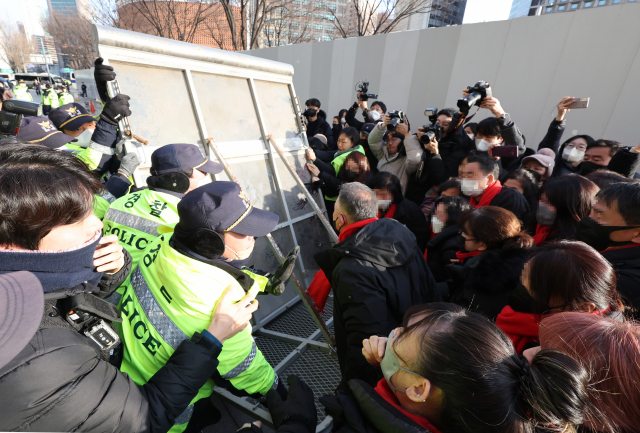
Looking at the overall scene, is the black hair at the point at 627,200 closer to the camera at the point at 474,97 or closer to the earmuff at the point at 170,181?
the camera at the point at 474,97

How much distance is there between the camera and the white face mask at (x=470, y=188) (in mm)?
3016

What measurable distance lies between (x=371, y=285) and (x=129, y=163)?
2.19 meters

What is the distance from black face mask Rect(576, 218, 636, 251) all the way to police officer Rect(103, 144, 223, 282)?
2632 mm

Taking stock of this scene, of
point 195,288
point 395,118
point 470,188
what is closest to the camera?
point 195,288

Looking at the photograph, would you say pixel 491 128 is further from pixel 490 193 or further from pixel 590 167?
pixel 490 193

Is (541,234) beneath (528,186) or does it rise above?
beneath

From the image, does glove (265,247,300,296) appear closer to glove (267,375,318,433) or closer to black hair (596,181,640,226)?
glove (267,375,318,433)

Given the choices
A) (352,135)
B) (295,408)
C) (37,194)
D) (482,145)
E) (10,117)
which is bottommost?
(295,408)

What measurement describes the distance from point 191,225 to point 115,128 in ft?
7.20

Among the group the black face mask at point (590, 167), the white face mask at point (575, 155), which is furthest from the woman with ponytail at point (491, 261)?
the white face mask at point (575, 155)

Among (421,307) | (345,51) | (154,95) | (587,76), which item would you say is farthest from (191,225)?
(345,51)

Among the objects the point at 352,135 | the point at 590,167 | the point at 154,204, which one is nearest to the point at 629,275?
the point at 590,167

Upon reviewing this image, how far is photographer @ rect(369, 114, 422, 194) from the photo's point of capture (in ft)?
13.3

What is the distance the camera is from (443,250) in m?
2.65
